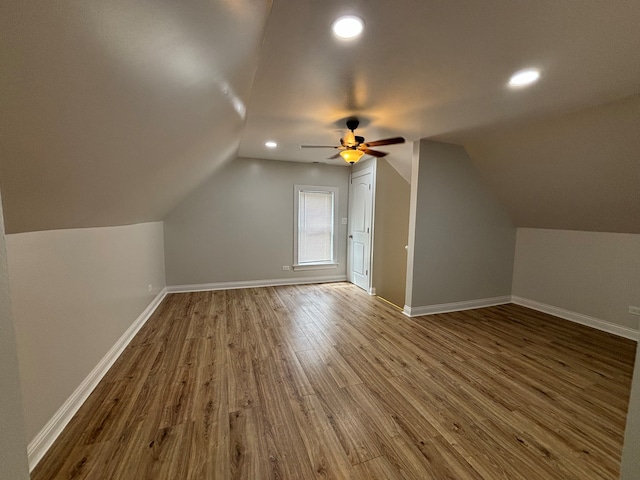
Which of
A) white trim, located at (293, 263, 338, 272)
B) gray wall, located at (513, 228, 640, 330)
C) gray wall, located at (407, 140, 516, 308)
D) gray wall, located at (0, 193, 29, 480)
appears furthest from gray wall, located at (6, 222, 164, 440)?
gray wall, located at (513, 228, 640, 330)

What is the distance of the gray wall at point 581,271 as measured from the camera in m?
3.02

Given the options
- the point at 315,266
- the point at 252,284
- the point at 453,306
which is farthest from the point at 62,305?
the point at 453,306

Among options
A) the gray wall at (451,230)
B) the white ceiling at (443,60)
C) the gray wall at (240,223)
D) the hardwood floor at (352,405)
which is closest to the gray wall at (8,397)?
A: the hardwood floor at (352,405)

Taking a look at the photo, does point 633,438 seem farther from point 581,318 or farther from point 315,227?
point 315,227

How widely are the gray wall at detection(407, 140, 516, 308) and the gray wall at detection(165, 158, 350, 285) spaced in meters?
2.05

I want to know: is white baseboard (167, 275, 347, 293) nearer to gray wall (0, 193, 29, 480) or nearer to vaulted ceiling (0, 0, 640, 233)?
vaulted ceiling (0, 0, 640, 233)

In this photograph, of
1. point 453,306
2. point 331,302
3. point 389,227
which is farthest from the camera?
Result: point 389,227

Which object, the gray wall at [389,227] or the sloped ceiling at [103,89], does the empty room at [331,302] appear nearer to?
the sloped ceiling at [103,89]

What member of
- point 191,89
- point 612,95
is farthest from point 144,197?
point 612,95

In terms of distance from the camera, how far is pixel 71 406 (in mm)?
1687

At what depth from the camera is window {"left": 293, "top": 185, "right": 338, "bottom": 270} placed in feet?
16.4

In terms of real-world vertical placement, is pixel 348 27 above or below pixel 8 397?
above

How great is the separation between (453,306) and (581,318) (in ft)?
5.11

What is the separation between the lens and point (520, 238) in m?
4.07
